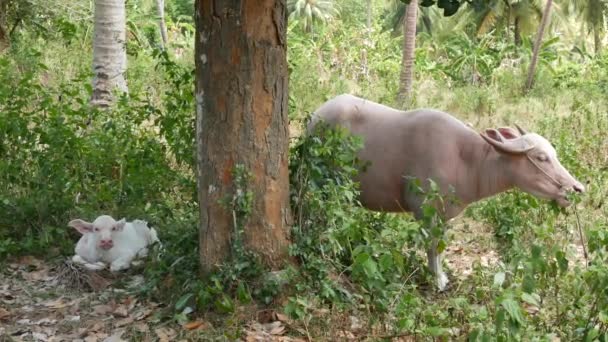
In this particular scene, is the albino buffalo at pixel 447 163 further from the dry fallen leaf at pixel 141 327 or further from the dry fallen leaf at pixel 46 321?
the dry fallen leaf at pixel 46 321

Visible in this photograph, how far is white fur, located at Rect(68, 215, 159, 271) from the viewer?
568cm

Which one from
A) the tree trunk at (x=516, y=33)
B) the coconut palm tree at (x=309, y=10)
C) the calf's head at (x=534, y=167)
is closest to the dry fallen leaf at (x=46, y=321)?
the calf's head at (x=534, y=167)

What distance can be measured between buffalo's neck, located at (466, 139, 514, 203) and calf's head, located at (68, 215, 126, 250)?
2.41 metres

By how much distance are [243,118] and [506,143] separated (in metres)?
1.95

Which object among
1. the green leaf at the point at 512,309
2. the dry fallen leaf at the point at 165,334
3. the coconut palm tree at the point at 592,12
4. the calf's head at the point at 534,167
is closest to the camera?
the green leaf at the point at 512,309

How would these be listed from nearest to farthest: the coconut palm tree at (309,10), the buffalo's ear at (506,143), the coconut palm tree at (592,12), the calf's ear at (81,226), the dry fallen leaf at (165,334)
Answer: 1. the dry fallen leaf at (165,334)
2. the buffalo's ear at (506,143)
3. the calf's ear at (81,226)
4. the coconut palm tree at (592,12)
5. the coconut palm tree at (309,10)

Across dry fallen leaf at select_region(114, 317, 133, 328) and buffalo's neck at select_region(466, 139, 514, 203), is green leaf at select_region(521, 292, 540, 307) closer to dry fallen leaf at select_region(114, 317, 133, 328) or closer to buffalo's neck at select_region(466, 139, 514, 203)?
buffalo's neck at select_region(466, 139, 514, 203)

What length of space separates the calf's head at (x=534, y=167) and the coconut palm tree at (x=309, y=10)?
3148cm

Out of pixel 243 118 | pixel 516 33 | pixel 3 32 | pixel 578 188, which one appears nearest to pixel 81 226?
pixel 243 118

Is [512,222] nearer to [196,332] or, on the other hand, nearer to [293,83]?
[196,332]

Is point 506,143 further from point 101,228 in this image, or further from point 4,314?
point 4,314

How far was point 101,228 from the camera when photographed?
574 cm

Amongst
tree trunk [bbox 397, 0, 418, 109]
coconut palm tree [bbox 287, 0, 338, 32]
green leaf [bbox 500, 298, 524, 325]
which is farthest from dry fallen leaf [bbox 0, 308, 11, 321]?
coconut palm tree [bbox 287, 0, 338, 32]

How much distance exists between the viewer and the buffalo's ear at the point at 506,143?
5602 mm
